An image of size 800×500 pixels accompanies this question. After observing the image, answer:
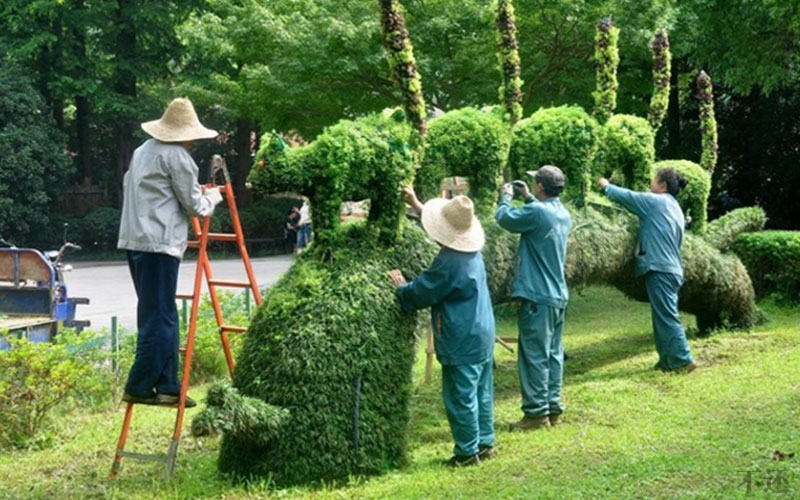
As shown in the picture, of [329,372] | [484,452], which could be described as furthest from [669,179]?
[329,372]

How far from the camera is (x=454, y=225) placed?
6.70m

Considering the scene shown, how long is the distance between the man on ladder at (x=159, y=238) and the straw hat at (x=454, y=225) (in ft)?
4.83

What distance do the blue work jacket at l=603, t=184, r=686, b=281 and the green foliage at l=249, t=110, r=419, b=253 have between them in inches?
138

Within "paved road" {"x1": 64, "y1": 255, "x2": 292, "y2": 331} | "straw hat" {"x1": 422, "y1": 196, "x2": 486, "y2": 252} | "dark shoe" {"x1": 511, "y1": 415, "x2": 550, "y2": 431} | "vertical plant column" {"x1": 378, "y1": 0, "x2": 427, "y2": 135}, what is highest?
"vertical plant column" {"x1": 378, "y1": 0, "x2": 427, "y2": 135}

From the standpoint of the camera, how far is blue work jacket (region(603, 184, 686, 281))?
9.99m

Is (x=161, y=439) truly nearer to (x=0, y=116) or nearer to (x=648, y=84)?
(x=648, y=84)

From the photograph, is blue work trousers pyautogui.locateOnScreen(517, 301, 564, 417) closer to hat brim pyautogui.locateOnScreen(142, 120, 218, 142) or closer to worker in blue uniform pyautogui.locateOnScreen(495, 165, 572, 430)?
worker in blue uniform pyautogui.locateOnScreen(495, 165, 572, 430)

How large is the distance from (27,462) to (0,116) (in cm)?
2300

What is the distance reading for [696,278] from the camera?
451 inches

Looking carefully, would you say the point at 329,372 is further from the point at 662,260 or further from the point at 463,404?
the point at 662,260

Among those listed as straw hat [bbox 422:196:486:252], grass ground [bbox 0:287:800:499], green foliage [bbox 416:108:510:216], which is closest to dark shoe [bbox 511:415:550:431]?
grass ground [bbox 0:287:800:499]

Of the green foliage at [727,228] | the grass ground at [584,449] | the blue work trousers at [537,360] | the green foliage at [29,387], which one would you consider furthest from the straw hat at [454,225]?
the green foliage at [727,228]

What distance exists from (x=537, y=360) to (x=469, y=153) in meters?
1.92

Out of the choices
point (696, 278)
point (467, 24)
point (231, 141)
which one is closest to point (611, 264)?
point (696, 278)
